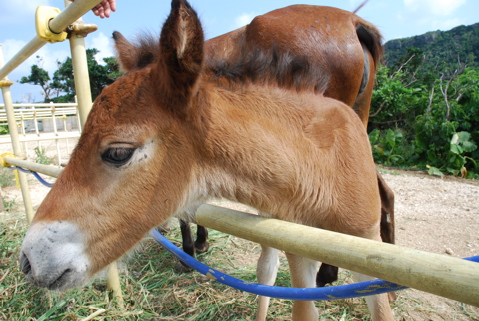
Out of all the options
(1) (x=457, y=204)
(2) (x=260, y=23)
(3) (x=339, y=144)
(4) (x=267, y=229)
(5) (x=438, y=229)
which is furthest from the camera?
(1) (x=457, y=204)

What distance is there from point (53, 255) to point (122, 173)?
0.42 meters

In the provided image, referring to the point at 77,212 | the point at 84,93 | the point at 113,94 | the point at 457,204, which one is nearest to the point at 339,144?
the point at 113,94

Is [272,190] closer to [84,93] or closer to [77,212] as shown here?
[77,212]

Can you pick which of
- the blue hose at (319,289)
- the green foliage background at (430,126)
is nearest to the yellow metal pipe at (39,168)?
the blue hose at (319,289)

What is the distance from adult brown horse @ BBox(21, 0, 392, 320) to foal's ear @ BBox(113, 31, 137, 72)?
259 millimetres

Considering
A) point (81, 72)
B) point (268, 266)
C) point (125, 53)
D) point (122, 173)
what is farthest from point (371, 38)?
point (122, 173)

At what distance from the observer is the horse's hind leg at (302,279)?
2316mm

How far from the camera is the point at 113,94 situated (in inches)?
58.1

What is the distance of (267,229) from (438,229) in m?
4.75

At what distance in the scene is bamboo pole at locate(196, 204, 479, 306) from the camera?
26.6 inches

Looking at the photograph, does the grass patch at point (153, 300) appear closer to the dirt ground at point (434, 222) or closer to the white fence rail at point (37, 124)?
the dirt ground at point (434, 222)

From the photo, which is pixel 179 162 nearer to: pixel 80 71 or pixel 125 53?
pixel 125 53

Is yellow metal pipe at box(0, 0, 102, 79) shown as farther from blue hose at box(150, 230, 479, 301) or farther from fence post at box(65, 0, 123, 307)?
blue hose at box(150, 230, 479, 301)

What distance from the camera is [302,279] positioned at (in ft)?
7.66
